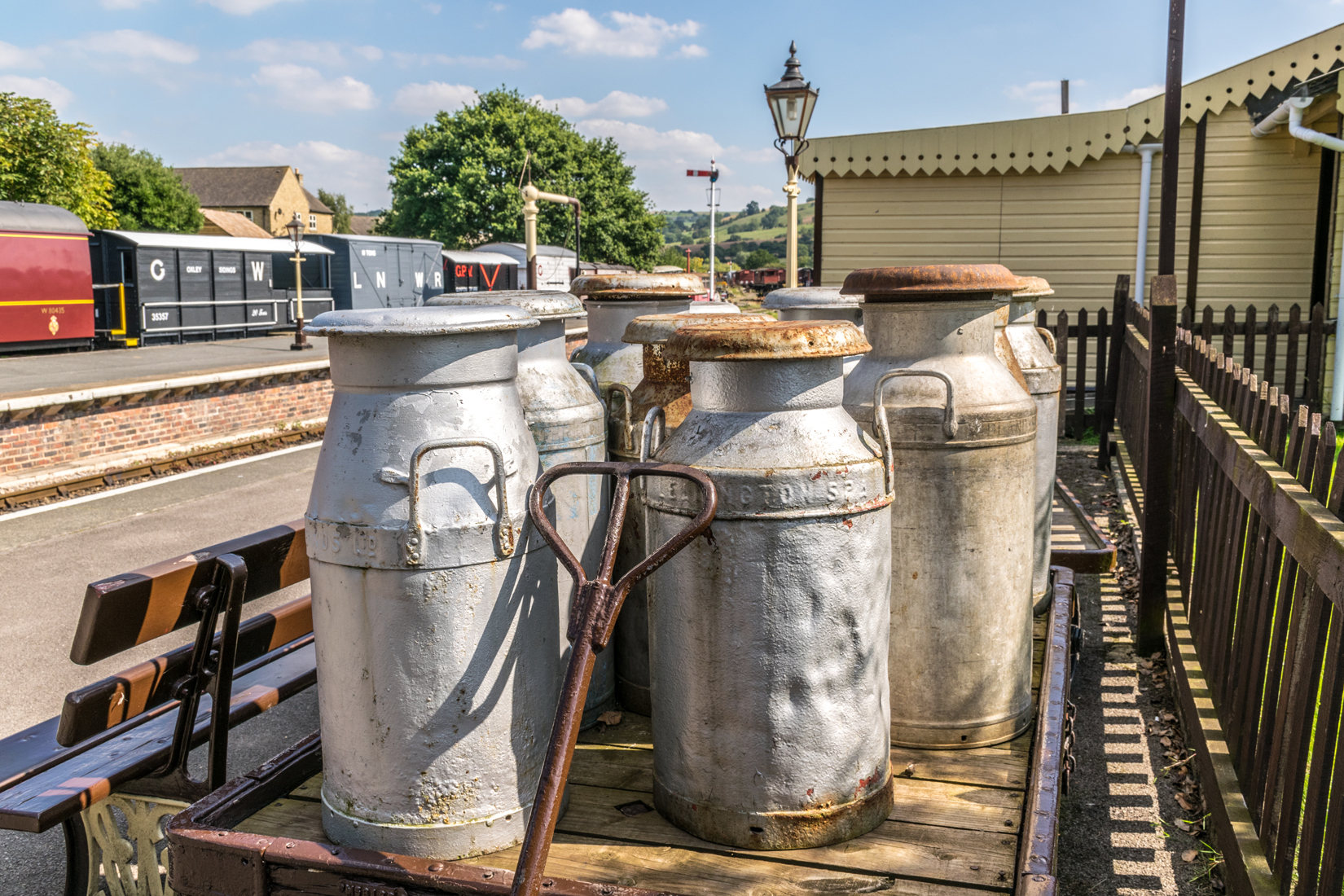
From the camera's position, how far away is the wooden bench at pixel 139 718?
2.98 m

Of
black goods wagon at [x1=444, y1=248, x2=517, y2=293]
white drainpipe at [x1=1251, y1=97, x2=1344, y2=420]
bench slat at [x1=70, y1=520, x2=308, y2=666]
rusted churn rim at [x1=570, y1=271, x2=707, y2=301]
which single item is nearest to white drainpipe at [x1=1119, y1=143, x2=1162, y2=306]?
white drainpipe at [x1=1251, y1=97, x2=1344, y2=420]

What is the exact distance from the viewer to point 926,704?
2996mm

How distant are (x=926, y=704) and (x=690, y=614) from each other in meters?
0.93

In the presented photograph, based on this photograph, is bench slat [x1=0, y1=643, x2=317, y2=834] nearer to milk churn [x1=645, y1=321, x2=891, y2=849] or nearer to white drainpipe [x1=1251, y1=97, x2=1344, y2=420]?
milk churn [x1=645, y1=321, x2=891, y2=849]

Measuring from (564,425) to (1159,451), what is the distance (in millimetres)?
3686

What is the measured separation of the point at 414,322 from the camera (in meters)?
2.32

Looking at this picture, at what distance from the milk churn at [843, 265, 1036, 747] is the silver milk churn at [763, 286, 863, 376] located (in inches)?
28.2

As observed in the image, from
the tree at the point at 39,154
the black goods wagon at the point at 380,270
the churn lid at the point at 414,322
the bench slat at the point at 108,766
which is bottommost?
the bench slat at the point at 108,766

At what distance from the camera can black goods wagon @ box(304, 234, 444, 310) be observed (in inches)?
1196

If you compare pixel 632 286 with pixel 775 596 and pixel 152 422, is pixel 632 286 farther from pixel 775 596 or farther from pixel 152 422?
pixel 152 422

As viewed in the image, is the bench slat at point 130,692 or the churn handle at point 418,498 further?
the bench slat at point 130,692

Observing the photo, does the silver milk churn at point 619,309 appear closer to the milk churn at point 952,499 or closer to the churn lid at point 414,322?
the milk churn at point 952,499

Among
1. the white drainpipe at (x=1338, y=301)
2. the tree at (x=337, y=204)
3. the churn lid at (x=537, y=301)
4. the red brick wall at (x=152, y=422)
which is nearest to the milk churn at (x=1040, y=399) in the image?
the churn lid at (x=537, y=301)

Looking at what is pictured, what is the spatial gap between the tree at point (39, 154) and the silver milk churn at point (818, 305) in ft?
103
